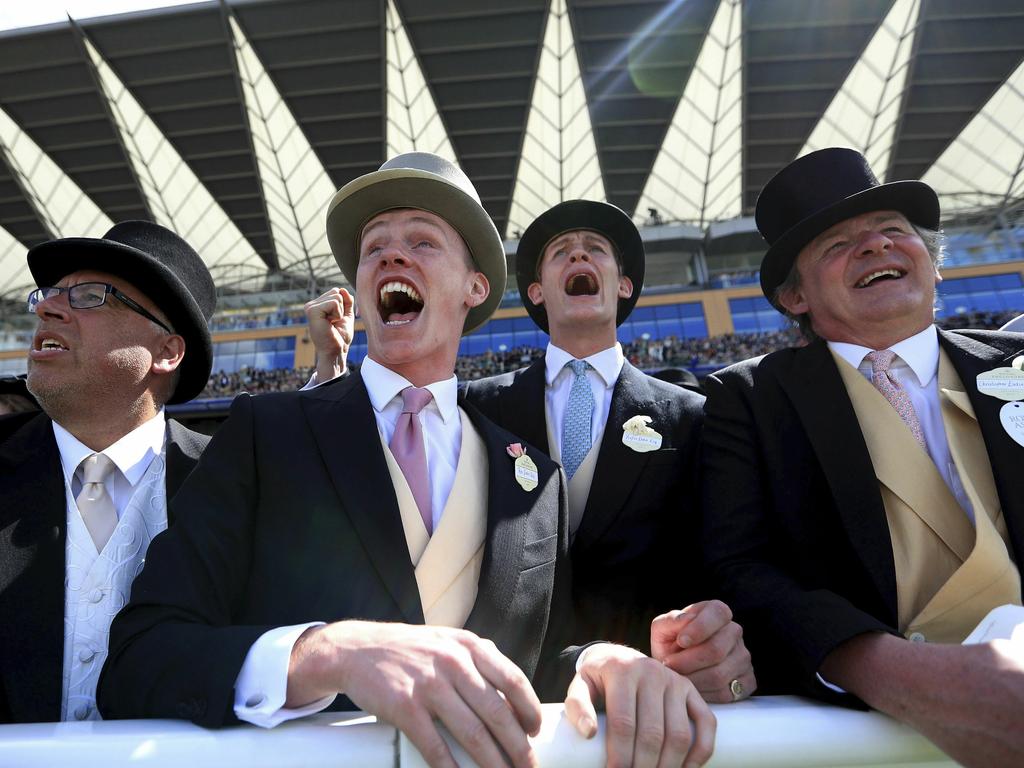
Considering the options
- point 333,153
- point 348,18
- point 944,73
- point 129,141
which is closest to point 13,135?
point 129,141

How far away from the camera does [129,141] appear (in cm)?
2786

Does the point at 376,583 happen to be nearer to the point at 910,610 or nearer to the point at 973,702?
the point at 973,702

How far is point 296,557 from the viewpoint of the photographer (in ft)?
4.70

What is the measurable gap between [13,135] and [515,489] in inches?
1435

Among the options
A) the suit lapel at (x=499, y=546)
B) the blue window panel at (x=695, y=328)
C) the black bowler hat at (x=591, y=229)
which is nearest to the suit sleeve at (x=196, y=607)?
the suit lapel at (x=499, y=546)

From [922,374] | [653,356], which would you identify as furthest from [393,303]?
[653,356]

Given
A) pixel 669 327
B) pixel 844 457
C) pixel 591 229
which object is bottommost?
pixel 844 457

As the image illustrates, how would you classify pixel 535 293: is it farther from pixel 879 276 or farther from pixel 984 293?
pixel 984 293

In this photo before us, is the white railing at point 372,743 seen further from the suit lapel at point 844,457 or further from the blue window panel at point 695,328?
the blue window panel at point 695,328

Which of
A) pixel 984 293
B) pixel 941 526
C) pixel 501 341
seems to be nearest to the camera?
pixel 941 526

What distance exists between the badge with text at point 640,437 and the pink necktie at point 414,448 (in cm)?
88

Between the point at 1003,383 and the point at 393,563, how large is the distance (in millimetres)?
1815

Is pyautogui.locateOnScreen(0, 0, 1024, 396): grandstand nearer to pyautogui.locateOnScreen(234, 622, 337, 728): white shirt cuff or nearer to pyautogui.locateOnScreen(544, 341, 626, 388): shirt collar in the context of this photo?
pyautogui.locateOnScreen(544, 341, 626, 388): shirt collar

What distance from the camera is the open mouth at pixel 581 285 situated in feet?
10.5
